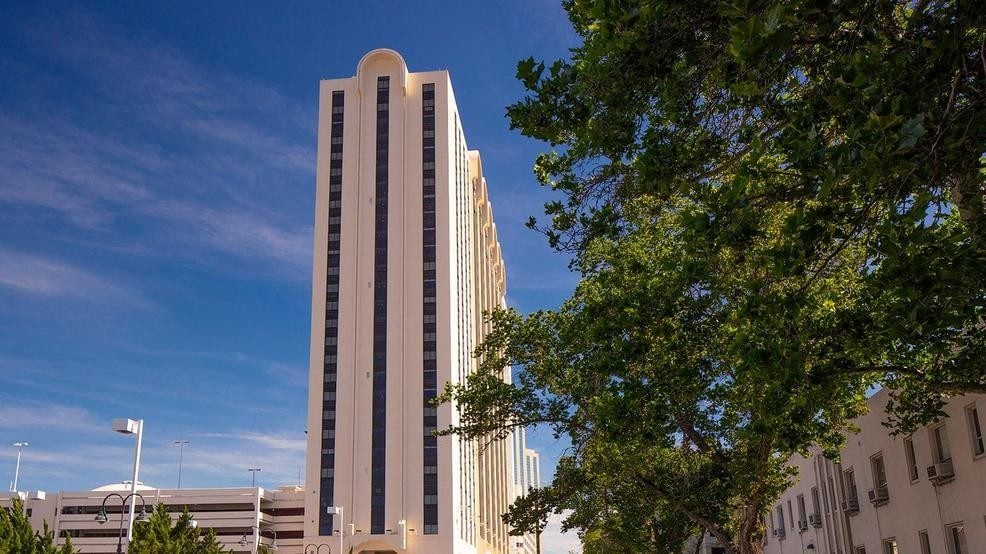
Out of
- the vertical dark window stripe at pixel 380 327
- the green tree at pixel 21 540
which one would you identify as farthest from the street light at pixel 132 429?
the vertical dark window stripe at pixel 380 327

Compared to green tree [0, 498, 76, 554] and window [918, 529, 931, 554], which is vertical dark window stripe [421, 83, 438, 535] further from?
window [918, 529, 931, 554]

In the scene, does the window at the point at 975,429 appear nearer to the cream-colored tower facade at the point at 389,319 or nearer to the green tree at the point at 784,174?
the green tree at the point at 784,174

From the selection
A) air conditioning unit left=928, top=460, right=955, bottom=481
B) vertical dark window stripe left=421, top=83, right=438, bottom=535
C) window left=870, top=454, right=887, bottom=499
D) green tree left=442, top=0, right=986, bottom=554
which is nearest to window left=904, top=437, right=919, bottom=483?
air conditioning unit left=928, top=460, right=955, bottom=481

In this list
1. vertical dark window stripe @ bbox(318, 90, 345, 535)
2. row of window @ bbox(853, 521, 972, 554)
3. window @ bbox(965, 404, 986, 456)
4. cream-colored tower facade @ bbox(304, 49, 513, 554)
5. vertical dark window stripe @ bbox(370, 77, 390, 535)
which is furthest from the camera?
vertical dark window stripe @ bbox(318, 90, 345, 535)

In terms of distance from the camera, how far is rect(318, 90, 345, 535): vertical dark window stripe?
272ft

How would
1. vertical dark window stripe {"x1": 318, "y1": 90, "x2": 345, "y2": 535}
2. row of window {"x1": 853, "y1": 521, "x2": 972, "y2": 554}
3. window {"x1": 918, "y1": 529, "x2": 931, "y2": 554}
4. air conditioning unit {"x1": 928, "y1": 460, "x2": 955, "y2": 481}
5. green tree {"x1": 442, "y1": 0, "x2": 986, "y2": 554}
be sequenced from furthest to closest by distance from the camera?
vertical dark window stripe {"x1": 318, "y1": 90, "x2": 345, "y2": 535} < window {"x1": 918, "y1": 529, "x2": 931, "y2": 554} < air conditioning unit {"x1": 928, "y1": 460, "x2": 955, "y2": 481} < row of window {"x1": 853, "y1": 521, "x2": 972, "y2": 554} < green tree {"x1": 442, "y1": 0, "x2": 986, "y2": 554}

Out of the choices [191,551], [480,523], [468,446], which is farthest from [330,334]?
[191,551]

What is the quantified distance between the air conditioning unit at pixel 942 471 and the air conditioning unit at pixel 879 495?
411 centimetres

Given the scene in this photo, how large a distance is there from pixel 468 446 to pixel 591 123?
3374 inches

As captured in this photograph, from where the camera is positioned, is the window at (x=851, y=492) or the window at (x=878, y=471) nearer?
the window at (x=878, y=471)

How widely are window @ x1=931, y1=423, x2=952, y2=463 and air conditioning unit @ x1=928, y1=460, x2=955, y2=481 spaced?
0.22 metres

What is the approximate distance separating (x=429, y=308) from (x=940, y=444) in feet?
229

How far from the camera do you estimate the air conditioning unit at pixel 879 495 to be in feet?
81.8

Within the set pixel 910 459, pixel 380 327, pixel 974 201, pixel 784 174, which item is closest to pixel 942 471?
pixel 910 459
